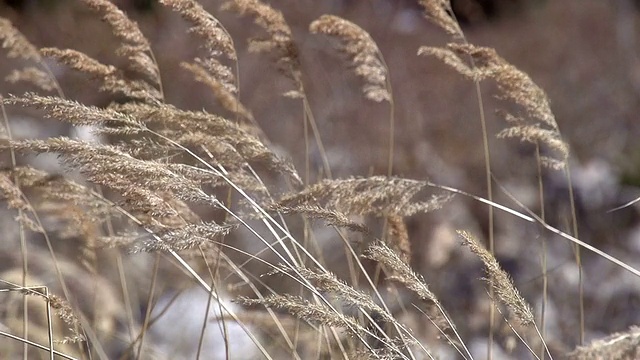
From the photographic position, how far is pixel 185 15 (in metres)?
2.28

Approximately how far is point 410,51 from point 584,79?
1.67 m

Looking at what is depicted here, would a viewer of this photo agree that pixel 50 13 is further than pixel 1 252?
Yes

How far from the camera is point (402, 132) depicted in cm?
769

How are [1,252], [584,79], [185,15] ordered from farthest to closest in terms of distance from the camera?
[584,79], [1,252], [185,15]

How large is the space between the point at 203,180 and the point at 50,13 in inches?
261

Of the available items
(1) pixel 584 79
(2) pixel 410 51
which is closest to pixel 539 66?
(1) pixel 584 79

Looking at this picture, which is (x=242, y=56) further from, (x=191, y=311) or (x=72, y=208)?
(x=72, y=208)

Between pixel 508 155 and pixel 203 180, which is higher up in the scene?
pixel 508 155

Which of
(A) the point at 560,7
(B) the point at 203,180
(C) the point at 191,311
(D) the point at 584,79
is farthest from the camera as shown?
(A) the point at 560,7

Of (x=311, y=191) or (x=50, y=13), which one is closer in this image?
(x=311, y=191)

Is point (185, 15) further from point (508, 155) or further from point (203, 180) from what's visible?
point (508, 155)

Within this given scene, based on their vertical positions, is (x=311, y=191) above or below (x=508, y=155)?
below

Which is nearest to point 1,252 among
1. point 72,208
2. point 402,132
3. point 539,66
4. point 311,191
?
point 72,208

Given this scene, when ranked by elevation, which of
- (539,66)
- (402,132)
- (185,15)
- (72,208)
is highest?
(539,66)
